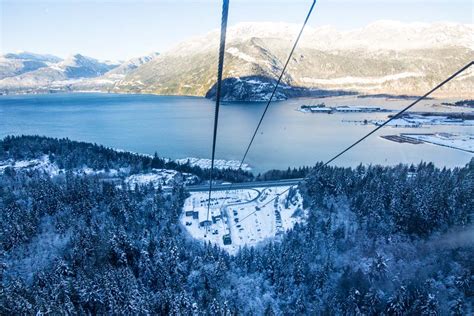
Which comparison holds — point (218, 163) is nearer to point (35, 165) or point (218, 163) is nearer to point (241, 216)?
point (241, 216)

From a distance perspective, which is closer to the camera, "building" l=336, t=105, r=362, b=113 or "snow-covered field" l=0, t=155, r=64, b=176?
"snow-covered field" l=0, t=155, r=64, b=176

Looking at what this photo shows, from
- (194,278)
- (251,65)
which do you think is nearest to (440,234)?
(194,278)

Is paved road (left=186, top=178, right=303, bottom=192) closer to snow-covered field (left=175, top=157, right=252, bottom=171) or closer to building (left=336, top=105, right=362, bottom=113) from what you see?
snow-covered field (left=175, top=157, right=252, bottom=171)

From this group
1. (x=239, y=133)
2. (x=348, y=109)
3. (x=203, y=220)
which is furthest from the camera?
(x=348, y=109)

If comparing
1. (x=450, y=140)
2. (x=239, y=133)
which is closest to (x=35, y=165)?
(x=239, y=133)

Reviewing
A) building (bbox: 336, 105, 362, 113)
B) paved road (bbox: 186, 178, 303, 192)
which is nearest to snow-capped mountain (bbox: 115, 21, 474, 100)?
building (bbox: 336, 105, 362, 113)

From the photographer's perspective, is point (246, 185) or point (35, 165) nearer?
point (246, 185)
